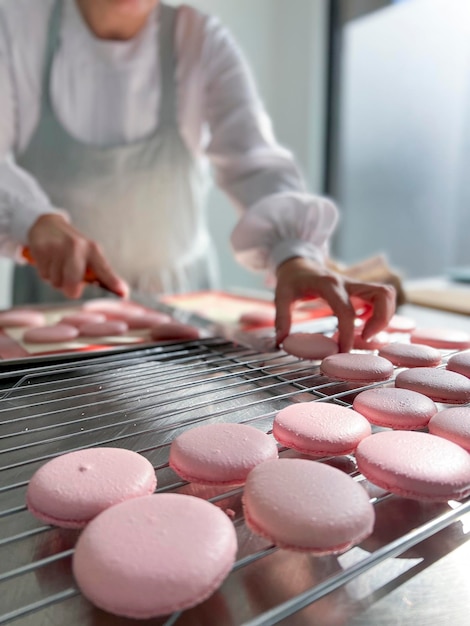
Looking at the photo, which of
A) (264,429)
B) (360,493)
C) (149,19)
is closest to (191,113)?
(149,19)

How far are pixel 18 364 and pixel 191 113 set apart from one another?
37.8 inches

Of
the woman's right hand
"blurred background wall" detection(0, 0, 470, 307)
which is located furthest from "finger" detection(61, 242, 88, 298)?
"blurred background wall" detection(0, 0, 470, 307)

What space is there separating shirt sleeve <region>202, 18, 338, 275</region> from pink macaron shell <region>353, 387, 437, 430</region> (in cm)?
46

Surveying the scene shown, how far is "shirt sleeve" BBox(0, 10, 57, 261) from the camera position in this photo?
107 cm

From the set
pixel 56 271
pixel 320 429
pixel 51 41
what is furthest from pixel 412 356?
pixel 51 41

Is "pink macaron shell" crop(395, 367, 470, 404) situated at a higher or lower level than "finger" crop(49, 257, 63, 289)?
lower

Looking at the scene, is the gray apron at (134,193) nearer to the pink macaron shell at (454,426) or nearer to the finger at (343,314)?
the finger at (343,314)

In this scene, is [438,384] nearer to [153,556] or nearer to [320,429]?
[320,429]

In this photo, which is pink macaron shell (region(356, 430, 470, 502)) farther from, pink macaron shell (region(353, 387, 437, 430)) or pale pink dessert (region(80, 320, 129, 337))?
pale pink dessert (region(80, 320, 129, 337))

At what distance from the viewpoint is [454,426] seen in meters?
0.49

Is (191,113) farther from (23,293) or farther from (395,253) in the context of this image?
(395,253)

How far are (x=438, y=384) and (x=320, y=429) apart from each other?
208 millimetres

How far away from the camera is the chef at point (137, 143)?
1107 mm

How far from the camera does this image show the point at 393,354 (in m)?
0.73
